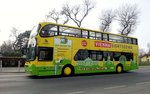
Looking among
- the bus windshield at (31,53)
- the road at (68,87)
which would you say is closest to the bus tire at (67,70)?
the bus windshield at (31,53)

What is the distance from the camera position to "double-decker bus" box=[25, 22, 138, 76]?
1856 centimetres

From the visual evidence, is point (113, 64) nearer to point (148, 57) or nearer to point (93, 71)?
point (93, 71)

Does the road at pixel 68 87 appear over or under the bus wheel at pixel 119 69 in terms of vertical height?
under

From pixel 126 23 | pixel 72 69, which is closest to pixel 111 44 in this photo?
pixel 72 69

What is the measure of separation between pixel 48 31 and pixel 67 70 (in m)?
3.66

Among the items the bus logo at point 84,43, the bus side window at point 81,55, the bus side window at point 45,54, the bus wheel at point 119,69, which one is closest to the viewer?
the bus side window at point 45,54

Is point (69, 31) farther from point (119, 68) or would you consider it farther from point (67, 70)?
point (119, 68)

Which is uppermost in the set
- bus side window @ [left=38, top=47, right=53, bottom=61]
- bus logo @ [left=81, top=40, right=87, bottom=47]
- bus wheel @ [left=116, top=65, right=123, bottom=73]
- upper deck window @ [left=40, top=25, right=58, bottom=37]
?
upper deck window @ [left=40, top=25, right=58, bottom=37]

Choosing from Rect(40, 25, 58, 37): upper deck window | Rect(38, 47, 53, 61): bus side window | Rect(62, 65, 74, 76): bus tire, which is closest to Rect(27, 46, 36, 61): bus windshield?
Rect(38, 47, 53, 61): bus side window

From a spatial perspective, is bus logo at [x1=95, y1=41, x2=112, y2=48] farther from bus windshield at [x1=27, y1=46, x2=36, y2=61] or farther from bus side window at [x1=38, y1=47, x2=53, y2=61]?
bus windshield at [x1=27, y1=46, x2=36, y2=61]

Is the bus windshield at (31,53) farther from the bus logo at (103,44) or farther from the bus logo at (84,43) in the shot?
the bus logo at (103,44)

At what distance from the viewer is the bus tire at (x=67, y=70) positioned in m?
20.2

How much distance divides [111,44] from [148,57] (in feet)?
361

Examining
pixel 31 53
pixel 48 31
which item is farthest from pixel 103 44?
pixel 31 53
